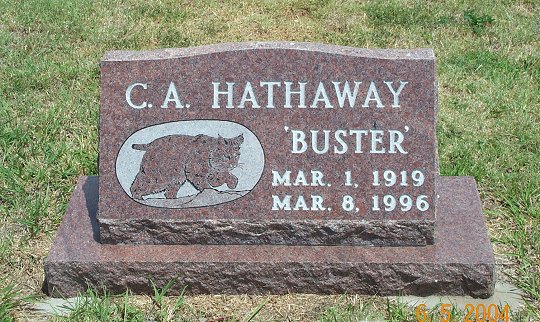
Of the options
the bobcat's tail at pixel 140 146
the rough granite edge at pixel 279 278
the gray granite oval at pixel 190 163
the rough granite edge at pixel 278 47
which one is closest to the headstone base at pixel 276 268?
the rough granite edge at pixel 279 278

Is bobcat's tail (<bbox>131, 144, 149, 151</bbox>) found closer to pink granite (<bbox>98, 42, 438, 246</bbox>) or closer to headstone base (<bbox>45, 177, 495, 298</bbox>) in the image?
pink granite (<bbox>98, 42, 438, 246</bbox>)

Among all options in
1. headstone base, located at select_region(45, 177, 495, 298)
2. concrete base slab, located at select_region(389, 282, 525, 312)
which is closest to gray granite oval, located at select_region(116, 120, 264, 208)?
headstone base, located at select_region(45, 177, 495, 298)

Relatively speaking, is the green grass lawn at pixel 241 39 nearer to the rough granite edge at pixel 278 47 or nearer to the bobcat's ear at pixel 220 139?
the bobcat's ear at pixel 220 139

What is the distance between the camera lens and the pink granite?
3420mm

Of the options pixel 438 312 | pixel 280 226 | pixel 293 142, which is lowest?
Result: pixel 438 312

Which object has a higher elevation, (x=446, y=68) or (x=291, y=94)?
(x=291, y=94)

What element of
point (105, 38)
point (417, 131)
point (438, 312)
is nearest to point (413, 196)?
point (417, 131)

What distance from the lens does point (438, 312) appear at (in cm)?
346

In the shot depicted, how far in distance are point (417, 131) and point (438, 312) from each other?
0.77 m

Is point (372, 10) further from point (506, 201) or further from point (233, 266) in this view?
point (233, 266)

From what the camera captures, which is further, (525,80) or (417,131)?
(525,80)
